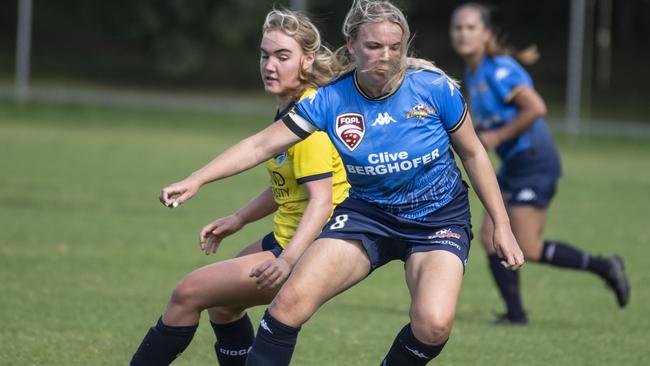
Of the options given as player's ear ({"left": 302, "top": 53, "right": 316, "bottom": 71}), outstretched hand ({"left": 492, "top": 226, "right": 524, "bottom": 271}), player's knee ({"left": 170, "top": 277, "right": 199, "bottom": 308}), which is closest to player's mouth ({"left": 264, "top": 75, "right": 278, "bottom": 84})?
player's ear ({"left": 302, "top": 53, "right": 316, "bottom": 71})

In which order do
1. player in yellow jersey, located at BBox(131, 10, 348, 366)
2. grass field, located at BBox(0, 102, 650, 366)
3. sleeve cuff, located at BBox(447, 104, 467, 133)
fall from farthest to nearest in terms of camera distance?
1. grass field, located at BBox(0, 102, 650, 366)
2. player in yellow jersey, located at BBox(131, 10, 348, 366)
3. sleeve cuff, located at BBox(447, 104, 467, 133)

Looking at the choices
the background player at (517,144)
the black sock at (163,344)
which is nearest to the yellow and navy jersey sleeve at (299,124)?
the black sock at (163,344)

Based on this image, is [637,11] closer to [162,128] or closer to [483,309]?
[162,128]

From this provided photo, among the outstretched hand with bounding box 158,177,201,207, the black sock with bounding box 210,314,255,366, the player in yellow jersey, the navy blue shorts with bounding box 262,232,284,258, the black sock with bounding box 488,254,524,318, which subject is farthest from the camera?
the black sock with bounding box 488,254,524,318

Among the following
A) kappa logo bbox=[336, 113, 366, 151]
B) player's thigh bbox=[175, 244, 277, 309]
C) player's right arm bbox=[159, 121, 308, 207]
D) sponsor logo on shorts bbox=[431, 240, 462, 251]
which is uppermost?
kappa logo bbox=[336, 113, 366, 151]

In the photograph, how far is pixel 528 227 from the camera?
8070 millimetres

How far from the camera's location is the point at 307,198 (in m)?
5.12

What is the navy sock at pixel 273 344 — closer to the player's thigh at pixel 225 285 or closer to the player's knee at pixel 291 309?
the player's knee at pixel 291 309

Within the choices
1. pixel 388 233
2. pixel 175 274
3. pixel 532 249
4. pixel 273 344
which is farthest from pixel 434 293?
pixel 175 274

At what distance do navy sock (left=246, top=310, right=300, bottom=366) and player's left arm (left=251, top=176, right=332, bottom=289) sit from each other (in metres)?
0.22

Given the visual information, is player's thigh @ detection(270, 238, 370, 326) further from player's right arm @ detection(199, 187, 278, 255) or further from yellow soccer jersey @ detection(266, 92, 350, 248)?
player's right arm @ detection(199, 187, 278, 255)

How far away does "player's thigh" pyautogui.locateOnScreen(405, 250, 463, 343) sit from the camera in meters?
4.53

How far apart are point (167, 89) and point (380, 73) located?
27.4 metres

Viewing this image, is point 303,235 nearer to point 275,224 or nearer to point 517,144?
point 275,224
